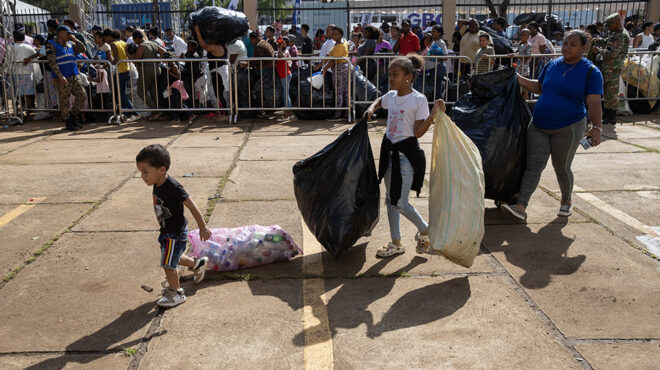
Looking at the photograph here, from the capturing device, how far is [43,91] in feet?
37.2

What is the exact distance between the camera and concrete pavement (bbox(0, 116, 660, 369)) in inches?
120

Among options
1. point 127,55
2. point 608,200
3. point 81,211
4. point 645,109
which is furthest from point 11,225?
point 645,109

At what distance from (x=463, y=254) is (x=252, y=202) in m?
2.57

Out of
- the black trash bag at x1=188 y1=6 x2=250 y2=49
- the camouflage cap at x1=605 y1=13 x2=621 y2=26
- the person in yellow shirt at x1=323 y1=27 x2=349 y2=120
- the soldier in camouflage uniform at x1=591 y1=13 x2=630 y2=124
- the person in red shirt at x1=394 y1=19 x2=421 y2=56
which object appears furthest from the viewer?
the person in red shirt at x1=394 y1=19 x2=421 y2=56

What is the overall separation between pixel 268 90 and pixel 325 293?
7698 mm

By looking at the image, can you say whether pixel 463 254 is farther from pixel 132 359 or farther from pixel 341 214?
pixel 132 359

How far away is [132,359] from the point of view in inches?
118

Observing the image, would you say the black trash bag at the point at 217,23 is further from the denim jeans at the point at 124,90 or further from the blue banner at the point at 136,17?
the blue banner at the point at 136,17

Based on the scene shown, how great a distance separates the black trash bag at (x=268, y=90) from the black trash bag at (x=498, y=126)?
6.31 m

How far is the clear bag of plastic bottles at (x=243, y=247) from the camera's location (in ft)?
13.4

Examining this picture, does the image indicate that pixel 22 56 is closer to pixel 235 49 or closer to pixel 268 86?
pixel 235 49

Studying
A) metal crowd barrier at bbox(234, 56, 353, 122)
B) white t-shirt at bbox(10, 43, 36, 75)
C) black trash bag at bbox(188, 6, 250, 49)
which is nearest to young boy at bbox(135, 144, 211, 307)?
black trash bag at bbox(188, 6, 250, 49)

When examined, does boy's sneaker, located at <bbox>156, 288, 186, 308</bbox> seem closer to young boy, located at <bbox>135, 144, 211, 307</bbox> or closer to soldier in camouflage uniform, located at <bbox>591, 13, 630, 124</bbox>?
young boy, located at <bbox>135, 144, 211, 307</bbox>

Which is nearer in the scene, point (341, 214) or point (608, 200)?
point (341, 214)
